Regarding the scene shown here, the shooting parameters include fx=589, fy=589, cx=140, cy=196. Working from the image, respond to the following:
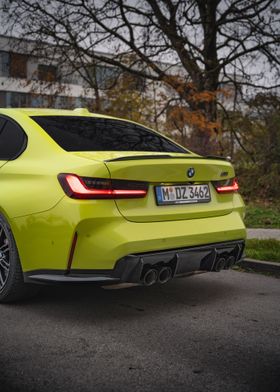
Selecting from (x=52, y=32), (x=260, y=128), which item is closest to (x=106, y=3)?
(x=52, y=32)

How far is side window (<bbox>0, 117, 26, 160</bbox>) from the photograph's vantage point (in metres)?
4.65

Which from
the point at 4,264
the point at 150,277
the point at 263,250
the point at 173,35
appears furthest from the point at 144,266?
the point at 173,35

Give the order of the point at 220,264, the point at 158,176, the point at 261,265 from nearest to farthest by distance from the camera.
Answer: the point at 158,176 → the point at 220,264 → the point at 261,265

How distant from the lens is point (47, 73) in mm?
16656

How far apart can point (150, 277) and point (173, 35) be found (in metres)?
12.3

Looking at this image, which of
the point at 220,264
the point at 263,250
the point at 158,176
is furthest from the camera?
the point at 263,250

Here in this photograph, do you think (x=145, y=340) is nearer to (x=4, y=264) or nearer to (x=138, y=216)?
(x=138, y=216)

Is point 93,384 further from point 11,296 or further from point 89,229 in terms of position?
point 11,296

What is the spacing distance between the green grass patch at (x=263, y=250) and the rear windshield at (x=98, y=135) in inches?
70.3

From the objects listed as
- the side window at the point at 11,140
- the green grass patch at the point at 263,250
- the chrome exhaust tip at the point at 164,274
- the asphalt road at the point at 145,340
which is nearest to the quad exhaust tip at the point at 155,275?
the chrome exhaust tip at the point at 164,274

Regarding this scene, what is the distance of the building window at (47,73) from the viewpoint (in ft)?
54.5

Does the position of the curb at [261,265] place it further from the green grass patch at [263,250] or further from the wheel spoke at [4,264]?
the wheel spoke at [4,264]

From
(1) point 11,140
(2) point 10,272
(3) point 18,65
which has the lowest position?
(2) point 10,272

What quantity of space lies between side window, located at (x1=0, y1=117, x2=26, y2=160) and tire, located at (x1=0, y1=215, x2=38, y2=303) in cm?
53
